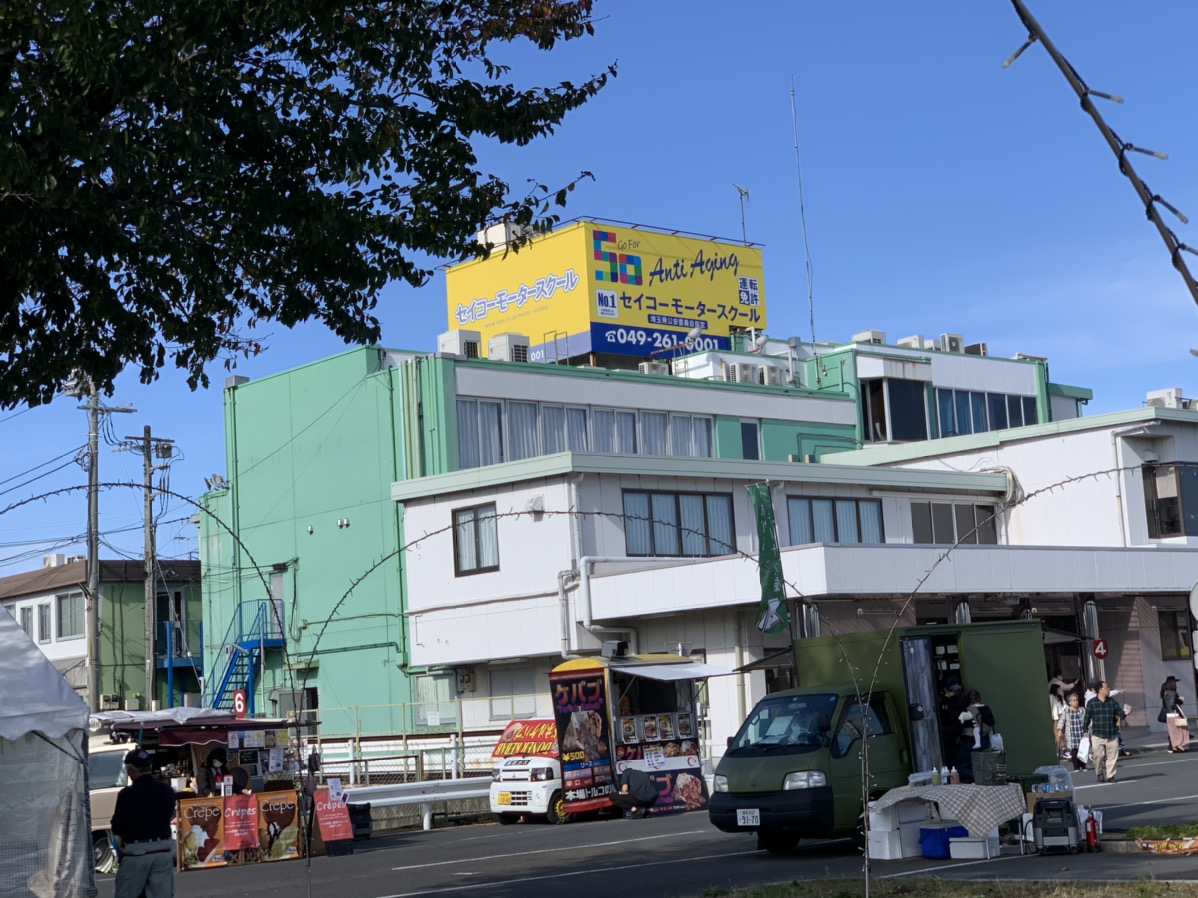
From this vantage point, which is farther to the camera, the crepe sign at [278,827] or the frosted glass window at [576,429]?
the frosted glass window at [576,429]

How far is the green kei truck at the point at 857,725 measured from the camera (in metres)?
17.1

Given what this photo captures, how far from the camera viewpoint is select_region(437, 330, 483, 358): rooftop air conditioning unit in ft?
144

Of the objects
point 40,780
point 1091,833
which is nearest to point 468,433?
point 1091,833

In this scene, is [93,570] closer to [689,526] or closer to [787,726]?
[689,526]

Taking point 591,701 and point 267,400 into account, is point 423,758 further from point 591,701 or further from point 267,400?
point 267,400

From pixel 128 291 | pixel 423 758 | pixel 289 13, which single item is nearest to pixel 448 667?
pixel 423 758

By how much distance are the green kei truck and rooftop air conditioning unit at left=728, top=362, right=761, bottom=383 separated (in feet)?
92.3

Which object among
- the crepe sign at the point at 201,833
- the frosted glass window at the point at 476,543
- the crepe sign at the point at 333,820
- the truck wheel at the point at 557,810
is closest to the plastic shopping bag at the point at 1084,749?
the truck wheel at the point at 557,810

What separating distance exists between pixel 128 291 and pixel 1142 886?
10261 millimetres

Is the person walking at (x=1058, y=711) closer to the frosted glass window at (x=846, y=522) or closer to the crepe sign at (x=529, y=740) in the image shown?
the frosted glass window at (x=846, y=522)

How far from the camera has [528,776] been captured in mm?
26297

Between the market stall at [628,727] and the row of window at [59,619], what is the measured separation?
129 feet

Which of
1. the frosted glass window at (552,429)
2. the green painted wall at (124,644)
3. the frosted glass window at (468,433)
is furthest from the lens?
the green painted wall at (124,644)

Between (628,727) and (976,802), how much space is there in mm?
11604
